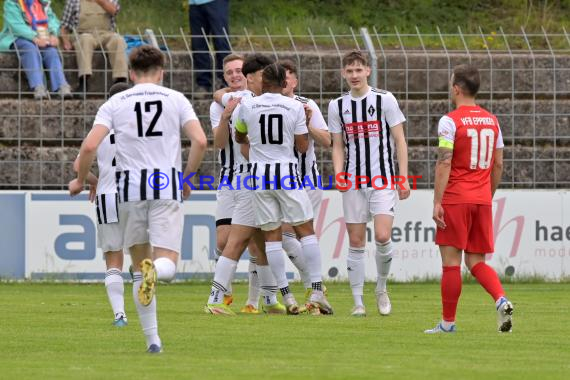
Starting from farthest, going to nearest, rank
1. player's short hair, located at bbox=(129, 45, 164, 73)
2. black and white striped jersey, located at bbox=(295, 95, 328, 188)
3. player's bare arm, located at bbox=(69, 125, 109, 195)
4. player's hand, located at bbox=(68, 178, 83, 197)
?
black and white striped jersey, located at bbox=(295, 95, 328, 188) → player's hand, located at bbox=(68, 178, 83, 197) → player's short hair, located at bbox=(129, 45, 164, 73) → player's bare arm, located at bbox=(69, 125, 109, 195)

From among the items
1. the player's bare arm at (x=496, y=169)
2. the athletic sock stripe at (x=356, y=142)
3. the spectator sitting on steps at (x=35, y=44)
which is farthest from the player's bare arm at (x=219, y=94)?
the spectator sitting on steps at (x=35, y=44)

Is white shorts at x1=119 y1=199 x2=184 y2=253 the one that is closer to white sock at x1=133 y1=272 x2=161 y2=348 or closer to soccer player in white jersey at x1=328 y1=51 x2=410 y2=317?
white sock at x1=133 y1=272 x2=161 y2=348

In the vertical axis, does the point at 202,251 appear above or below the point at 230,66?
below

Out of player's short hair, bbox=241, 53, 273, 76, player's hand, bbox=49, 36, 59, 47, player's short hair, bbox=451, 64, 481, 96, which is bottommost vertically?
player's short hair, bbox=451, 64, 481, 96

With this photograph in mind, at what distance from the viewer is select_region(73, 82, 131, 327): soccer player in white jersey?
11.2 metres

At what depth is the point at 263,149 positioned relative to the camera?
39.8 ft

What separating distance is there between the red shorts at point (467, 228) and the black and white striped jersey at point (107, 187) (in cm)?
247

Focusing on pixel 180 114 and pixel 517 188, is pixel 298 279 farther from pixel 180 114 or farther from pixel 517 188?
pixel 180 114

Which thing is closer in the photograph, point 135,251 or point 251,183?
point 135,251

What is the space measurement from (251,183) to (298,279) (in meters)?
5.61

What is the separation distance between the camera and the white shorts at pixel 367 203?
41.2 ft

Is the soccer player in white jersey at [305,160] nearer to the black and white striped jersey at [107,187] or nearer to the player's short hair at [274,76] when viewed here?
the player's short hair at [274,76]

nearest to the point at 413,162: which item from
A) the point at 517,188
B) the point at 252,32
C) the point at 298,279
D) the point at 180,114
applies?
the point at 517,188

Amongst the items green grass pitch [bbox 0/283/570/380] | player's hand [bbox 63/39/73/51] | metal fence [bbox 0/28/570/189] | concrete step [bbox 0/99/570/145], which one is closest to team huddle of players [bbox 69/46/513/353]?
green grass pitch [bbox 0/283/570/380]
